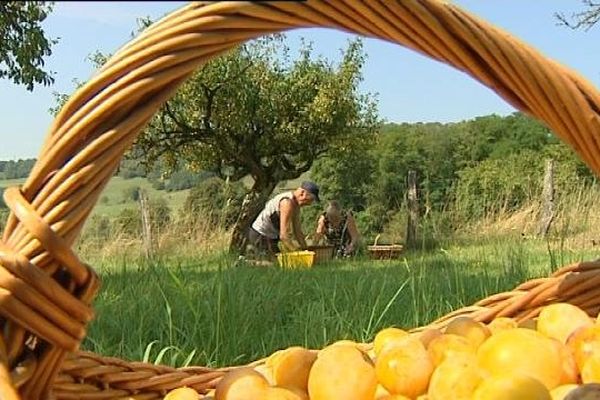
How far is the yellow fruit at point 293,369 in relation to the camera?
1.85 feet

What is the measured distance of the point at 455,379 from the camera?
463 mm

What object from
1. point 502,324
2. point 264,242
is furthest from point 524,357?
point 264,242

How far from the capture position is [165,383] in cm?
60

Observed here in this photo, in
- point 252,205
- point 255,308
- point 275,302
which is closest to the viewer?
→ point 255,308

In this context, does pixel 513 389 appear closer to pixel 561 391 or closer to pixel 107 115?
pixel 561 391

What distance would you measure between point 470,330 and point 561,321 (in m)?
0.07

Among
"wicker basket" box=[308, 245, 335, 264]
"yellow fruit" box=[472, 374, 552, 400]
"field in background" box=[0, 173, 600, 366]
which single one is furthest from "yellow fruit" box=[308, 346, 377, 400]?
"wicker basket" box=[308, 245, 335, 264]

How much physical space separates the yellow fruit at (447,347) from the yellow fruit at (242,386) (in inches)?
5.2

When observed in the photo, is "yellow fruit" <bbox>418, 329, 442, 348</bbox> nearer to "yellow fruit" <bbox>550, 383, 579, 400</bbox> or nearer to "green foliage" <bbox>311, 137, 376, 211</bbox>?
"yellow fruit" <bbox>550, 383, 579, 400</bbox>

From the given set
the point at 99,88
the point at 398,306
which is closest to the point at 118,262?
the point at 398,306

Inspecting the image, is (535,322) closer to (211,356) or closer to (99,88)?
(99,88)

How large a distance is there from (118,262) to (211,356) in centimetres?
131

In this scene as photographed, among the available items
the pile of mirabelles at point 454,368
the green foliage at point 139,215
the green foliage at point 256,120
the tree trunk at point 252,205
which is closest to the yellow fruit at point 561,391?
the pile of mirabelles at point 454,368

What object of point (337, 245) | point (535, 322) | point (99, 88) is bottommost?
point (337, 245)
